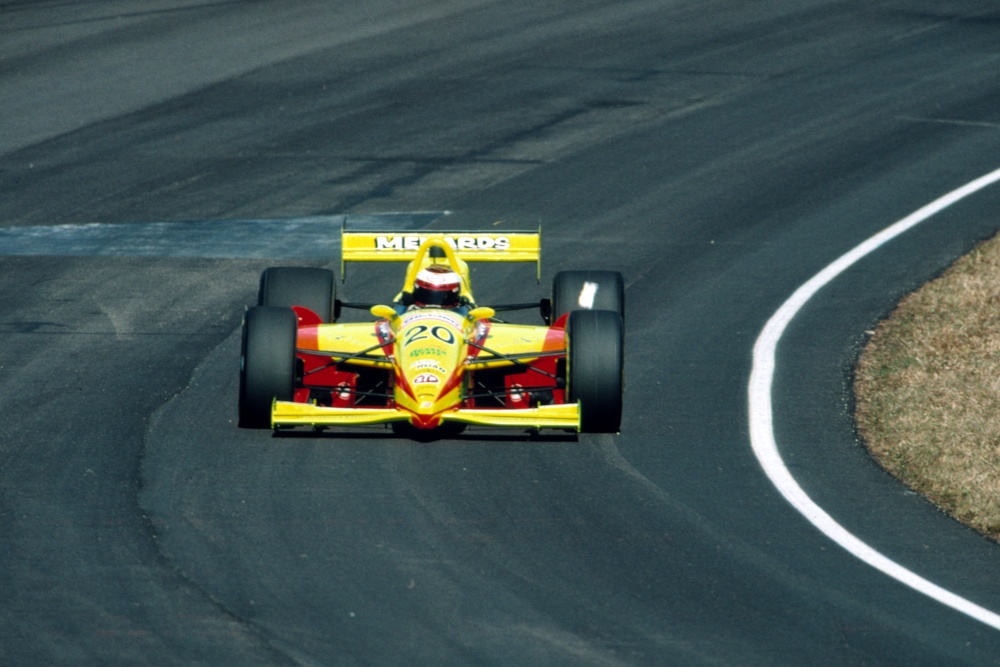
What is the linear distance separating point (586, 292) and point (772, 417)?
1822mm

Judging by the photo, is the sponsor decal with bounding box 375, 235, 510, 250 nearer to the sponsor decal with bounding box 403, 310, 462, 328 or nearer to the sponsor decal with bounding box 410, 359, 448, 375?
the sponsor decal with bounding box 403, 310, 462, 328

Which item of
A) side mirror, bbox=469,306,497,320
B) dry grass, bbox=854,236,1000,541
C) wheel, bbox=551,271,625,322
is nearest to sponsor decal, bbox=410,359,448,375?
side mirror, bbox=469,306,497,320

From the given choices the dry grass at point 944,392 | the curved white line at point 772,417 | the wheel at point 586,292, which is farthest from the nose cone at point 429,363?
the dry grass at point 944,392

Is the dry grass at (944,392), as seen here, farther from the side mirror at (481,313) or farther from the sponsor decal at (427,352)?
the sponsor decal at (427,352)

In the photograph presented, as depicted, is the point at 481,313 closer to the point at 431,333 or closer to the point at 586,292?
the point at 431,333

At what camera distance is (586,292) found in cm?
1372

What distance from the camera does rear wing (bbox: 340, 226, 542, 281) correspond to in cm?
1441

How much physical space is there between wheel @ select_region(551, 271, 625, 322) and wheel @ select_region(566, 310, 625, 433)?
5.52 ft

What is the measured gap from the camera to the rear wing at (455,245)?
1441 cm

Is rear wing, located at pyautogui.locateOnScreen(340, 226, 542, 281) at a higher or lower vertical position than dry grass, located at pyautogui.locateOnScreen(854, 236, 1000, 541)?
higher

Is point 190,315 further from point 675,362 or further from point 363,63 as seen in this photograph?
point 363,63

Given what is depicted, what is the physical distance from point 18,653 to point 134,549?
1.66 metres

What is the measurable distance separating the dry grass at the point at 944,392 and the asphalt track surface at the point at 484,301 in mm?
268

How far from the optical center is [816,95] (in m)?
24.5
